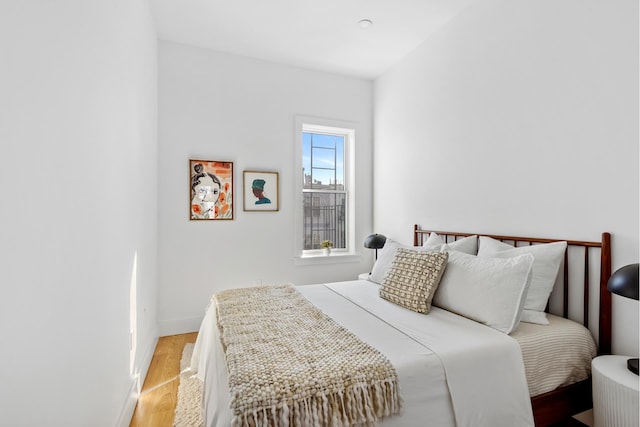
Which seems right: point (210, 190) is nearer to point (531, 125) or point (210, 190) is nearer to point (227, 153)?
point (227, 153)

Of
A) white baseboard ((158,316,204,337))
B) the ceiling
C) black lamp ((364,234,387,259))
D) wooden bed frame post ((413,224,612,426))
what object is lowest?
white baseboard ((158,316,204,337))

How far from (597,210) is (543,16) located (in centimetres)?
134

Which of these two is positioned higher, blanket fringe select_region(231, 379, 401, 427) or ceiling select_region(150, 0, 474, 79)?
ceiling select_region(150, 0, 474, 79)

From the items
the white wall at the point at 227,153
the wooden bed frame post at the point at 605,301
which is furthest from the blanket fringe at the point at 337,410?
the white wall at the point at 227,153

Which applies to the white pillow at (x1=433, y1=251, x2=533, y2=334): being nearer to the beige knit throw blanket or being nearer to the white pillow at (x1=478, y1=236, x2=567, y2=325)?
the white pillow at (x1=478, y1=236, x2=567, y2=325)

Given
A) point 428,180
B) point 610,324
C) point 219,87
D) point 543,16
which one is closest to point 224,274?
point 219,87

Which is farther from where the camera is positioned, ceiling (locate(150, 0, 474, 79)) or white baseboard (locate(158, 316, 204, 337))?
white baseboard (locate(158, 316, 204, 337))

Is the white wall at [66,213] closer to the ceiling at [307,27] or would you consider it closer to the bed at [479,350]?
the bed at [479,350]

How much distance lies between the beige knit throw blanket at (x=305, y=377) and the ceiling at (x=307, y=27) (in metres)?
2.60

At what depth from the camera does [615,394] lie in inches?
55.1

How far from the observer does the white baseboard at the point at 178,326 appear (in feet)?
10.4

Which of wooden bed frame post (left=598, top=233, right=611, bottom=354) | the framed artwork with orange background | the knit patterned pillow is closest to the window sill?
the framed artwork with orange background

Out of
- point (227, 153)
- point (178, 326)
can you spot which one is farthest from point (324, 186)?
point (178, 326)

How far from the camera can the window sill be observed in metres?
3.72
